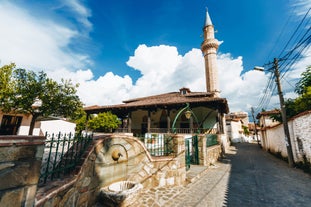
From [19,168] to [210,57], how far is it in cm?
2429

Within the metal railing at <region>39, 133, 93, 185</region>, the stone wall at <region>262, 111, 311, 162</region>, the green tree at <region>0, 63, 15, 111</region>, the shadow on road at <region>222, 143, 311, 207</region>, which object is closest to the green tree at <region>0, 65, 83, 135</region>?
the green tree at <region>0, 63, 15, 111</region>

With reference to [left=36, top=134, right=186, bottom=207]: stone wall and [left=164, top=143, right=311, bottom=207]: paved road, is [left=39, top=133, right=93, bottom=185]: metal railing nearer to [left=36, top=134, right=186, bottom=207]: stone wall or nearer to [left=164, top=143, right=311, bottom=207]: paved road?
[left=36, top=134, right=186, bottom=207]: stone wall

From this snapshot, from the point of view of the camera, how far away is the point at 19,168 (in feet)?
5.08

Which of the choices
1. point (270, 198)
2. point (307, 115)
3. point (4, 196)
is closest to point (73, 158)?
point (4, 196)

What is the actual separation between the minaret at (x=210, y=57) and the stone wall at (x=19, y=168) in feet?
70.0

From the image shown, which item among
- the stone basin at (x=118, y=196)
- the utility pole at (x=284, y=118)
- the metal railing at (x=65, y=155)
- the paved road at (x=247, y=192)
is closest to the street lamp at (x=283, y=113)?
the utility pole at (x=284, y=118)

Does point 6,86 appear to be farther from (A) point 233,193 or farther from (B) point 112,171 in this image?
(A) point 233,193

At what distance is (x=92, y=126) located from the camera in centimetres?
1325

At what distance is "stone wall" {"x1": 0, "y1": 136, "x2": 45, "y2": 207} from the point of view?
4.66 ft

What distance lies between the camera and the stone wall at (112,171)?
2.50 metres

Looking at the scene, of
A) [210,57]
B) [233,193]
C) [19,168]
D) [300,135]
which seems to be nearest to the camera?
[19,168]

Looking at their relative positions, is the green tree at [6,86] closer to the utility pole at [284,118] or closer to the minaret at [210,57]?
the utility pole at [284,118]

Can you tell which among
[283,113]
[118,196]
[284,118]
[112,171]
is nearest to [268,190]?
[118,196]

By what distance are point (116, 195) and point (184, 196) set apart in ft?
7.08
